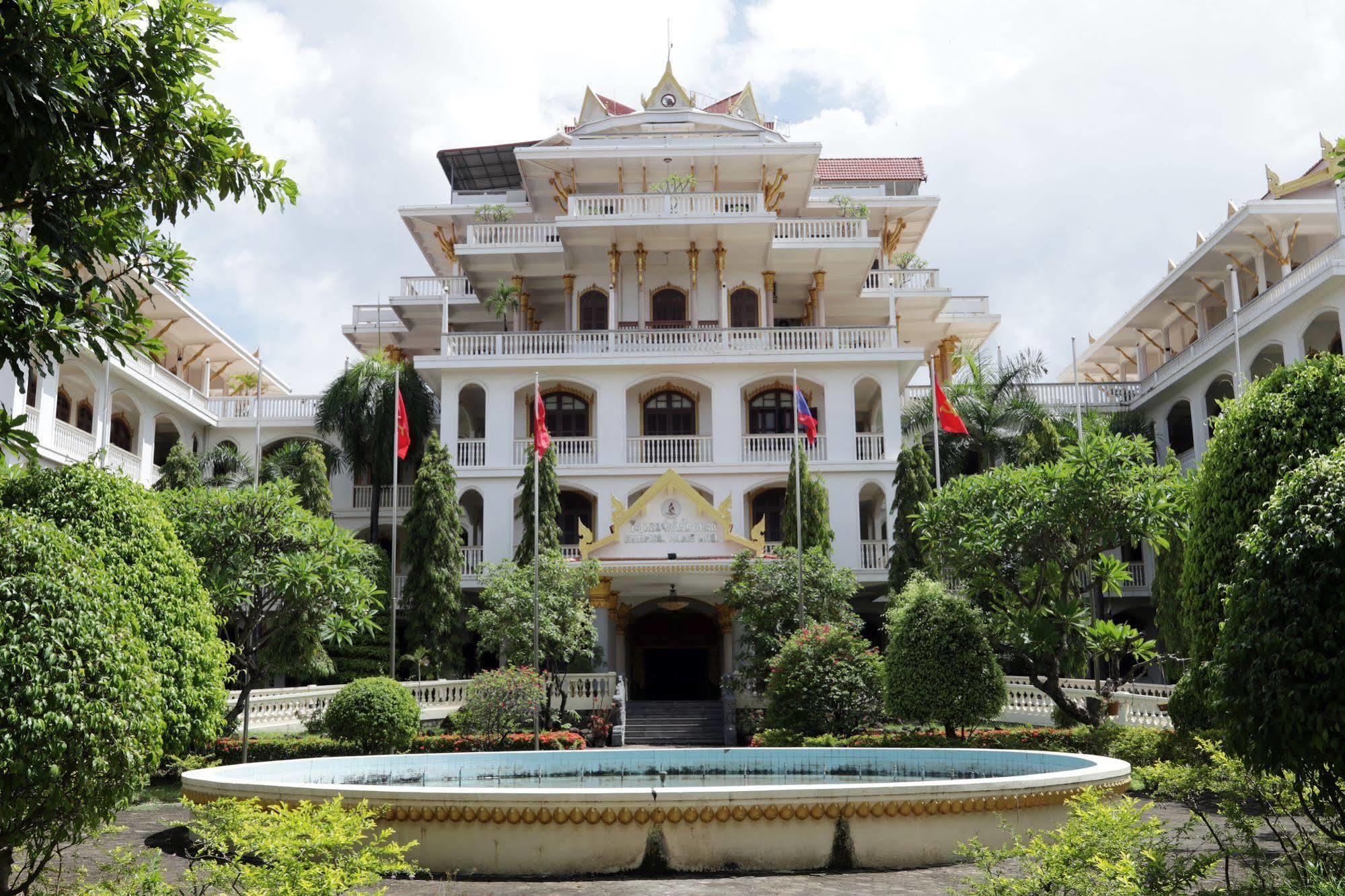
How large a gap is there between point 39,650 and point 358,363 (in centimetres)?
2916

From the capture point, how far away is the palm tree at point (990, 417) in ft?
110

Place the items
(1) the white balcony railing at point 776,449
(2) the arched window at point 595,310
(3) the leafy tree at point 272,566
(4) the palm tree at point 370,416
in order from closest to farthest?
(3) the leafy tree at point 272,566
(1) the white balcony railing at point 776,449
(4) the palm tree at point 370,416
(2) the arched window at point 595,310

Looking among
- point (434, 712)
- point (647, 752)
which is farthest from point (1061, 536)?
point (434, 712)

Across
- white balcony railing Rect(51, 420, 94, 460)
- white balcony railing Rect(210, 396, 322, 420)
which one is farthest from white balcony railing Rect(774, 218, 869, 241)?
white balcony railing Rect(51, 420, 94, 460)

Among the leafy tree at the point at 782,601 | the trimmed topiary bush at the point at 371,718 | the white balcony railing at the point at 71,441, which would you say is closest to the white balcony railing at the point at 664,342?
the leafy tree at the point at 782,601

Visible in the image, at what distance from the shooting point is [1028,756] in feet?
41.4

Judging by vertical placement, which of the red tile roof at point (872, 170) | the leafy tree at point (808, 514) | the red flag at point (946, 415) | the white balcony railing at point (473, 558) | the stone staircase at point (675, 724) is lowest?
the stone staircase at point (675, 724)

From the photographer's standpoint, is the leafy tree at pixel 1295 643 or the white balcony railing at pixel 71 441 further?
the white balcony railing at pixel 71 441

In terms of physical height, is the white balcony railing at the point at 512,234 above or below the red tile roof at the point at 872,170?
below

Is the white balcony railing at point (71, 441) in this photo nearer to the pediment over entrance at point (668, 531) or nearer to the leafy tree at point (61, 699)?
the pediment over entrance at point (668, 531)

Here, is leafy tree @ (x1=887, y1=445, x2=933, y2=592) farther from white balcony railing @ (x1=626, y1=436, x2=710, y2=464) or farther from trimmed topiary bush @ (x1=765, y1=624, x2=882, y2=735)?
trimmed topiary bush @ (x1=765, y1=624, x2=882, y2=735)

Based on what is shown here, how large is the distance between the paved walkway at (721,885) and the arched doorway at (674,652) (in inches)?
967

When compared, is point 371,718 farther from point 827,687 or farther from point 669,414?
point 669,414

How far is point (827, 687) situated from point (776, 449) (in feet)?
43.7
